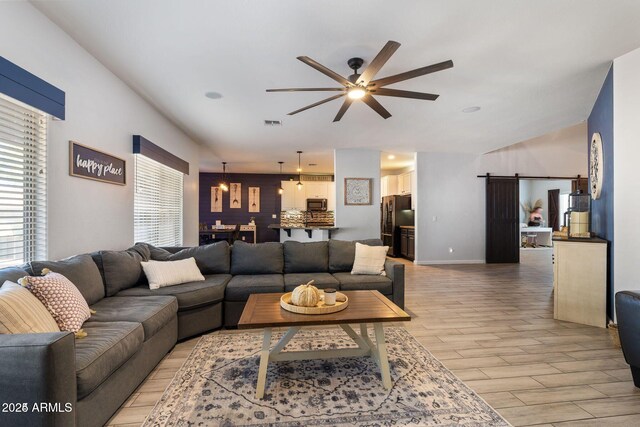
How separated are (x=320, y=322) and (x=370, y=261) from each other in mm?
1894

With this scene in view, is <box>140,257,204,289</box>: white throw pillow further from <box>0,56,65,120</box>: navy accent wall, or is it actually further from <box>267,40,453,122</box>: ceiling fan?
<box>267,40,453,122</box>: ceiling fan

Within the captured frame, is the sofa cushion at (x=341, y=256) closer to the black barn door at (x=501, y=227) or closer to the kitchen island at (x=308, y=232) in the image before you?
the kitchen island at (x=308, y=232)

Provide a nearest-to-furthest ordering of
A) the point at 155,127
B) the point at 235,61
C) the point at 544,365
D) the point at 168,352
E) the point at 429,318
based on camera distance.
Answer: the point at 544,365 < the point at 168,352 < the point at 235,61 < the point at 429,318 < the point at 155,127

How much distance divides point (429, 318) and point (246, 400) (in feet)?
7.73

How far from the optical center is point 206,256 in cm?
364

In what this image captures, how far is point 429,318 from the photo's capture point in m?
3.48

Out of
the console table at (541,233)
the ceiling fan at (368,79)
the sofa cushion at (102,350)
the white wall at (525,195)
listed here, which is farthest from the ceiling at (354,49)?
the white wall at (525,195)

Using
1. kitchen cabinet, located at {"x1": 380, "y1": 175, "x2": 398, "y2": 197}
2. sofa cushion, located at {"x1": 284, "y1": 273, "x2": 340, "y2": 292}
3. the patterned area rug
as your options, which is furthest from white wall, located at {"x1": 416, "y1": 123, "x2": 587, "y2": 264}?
the patterned area rug

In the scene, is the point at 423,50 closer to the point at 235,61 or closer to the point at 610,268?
the point at 235,61

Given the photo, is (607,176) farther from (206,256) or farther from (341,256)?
(206,256)

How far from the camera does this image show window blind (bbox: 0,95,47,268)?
2121 millimetres

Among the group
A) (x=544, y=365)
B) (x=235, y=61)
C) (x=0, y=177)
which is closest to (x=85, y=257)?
(x=0, y=177)

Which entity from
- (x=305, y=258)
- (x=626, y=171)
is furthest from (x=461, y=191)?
(x=305, y=258)

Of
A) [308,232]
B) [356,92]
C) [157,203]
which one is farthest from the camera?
[308,232]
